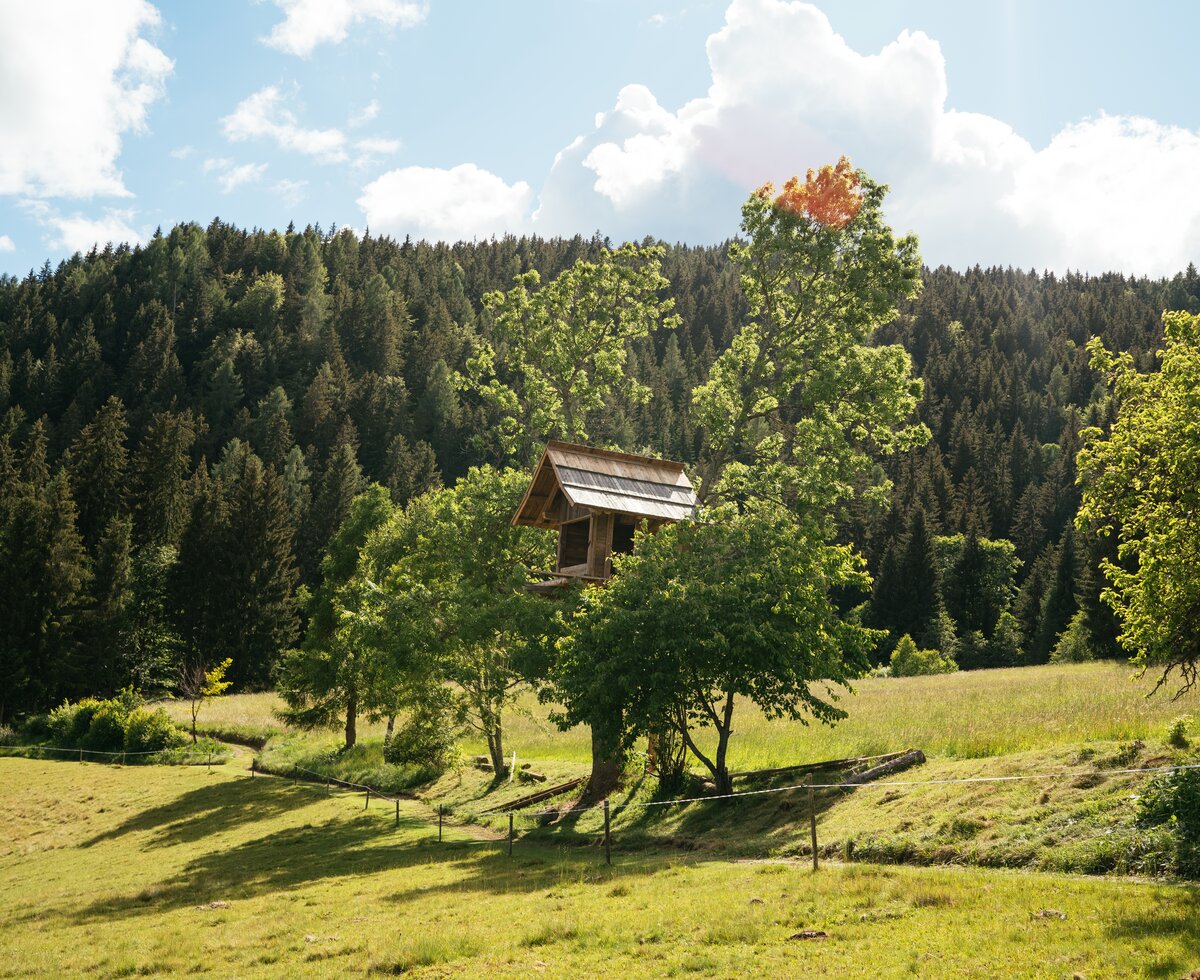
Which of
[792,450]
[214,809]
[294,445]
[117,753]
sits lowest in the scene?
[117,753]

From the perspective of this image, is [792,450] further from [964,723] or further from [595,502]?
[964,723]

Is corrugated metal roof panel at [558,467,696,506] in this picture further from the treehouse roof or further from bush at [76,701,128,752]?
bush at [76,701,128,752]

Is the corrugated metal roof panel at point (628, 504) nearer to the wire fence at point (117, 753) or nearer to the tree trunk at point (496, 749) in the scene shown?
the tree trunk at point (496, 749)

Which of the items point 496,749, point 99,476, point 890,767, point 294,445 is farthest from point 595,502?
point 294,445

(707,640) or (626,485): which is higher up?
(626,485)

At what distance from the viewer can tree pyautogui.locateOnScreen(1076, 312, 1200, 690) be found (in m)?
18.2

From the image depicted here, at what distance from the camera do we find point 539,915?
15.0 m

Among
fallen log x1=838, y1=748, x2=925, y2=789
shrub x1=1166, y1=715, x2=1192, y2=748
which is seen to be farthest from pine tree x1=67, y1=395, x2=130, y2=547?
shrub x1=1166, y1=715, x2=1192, y2=748

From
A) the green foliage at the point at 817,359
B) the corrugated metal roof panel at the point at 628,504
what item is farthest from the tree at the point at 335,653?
the green foliage at the point at 817,359

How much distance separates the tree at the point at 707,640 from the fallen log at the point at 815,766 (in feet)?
3.49

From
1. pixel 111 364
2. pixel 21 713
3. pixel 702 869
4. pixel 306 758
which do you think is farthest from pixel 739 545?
pixel 111 364

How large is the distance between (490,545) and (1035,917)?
25850 mm

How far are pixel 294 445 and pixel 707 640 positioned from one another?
12496 centimetres

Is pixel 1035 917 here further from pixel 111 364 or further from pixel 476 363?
pixel 111 364
